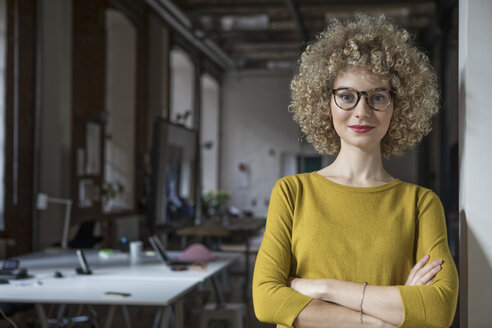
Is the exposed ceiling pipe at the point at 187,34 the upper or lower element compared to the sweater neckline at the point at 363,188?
upper

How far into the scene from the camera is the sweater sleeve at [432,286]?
1429 mm

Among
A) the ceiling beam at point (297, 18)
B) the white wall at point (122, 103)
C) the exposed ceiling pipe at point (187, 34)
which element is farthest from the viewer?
the exposed ceiling pipe at point (187, 34)

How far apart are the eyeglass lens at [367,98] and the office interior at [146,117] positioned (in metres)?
0.29

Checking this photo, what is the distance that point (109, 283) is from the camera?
295 centimetres

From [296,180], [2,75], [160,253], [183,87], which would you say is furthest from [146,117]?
[296,180]

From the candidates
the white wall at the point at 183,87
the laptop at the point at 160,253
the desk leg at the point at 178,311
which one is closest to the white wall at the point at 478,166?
the desk leg at the point at 178,311

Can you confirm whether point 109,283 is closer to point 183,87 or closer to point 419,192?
point 419,192

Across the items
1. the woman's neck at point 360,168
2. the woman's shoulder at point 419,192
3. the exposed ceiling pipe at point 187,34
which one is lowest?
the woman's shoulder at point 419,192

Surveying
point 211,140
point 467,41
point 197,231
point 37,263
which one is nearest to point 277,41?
point 211,140

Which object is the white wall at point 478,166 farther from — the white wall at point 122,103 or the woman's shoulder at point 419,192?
the white wall at point 122,103

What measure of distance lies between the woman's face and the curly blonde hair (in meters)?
0.02

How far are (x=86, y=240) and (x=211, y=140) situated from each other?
10934 mm

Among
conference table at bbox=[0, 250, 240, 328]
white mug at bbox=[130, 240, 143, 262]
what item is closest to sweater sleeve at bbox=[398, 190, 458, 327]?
conference table at bbox=[0, 250, 240, 328]

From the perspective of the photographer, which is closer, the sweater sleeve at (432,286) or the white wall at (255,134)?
the sweater sleeve at (432,286)
